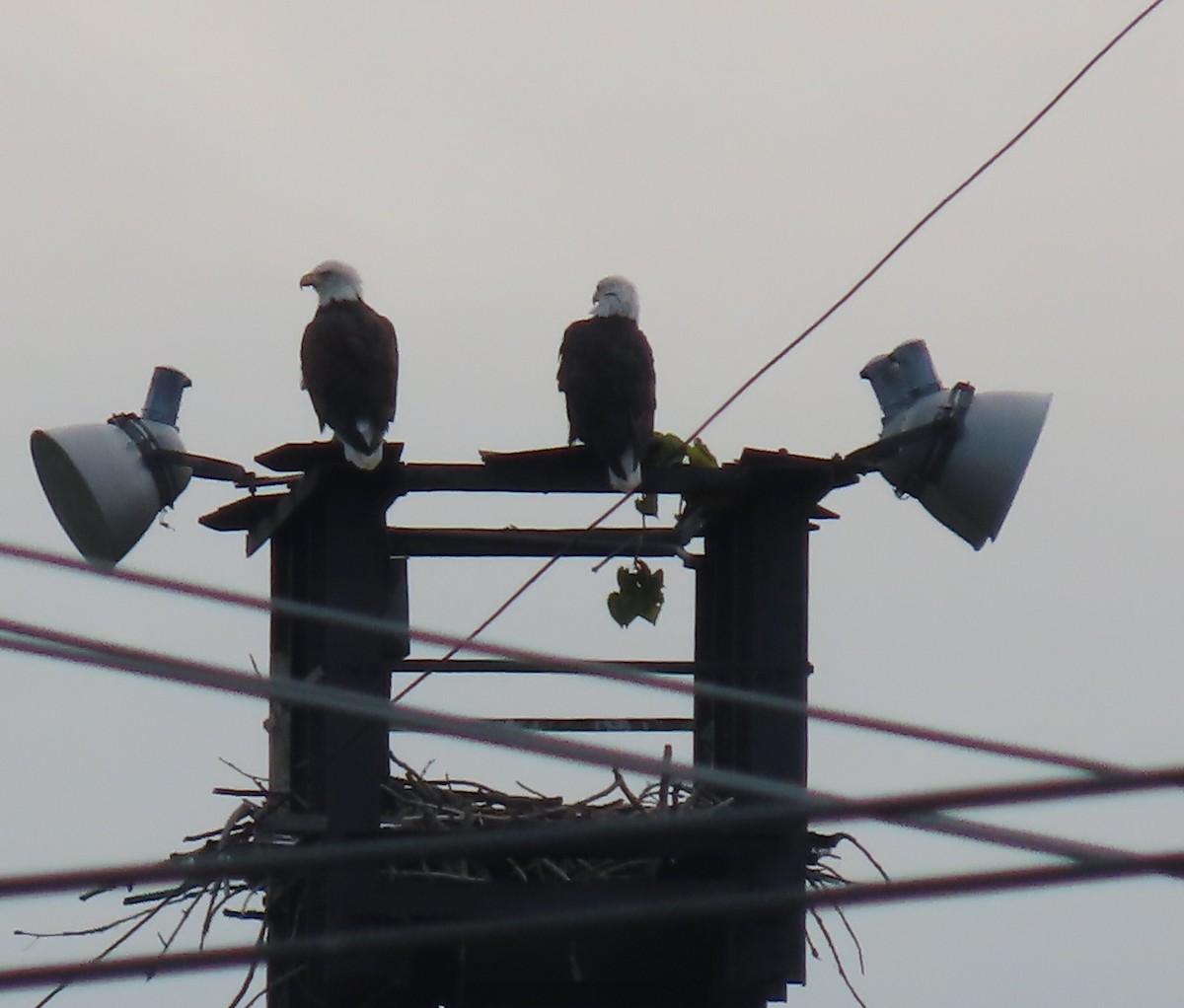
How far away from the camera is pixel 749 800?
6.71 m

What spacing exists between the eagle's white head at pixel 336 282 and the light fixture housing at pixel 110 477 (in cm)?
332

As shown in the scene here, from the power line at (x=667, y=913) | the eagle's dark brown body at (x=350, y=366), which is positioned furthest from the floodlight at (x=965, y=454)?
the power line at (x=667, y=913)

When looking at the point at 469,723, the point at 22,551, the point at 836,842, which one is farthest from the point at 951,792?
the point at 836,842

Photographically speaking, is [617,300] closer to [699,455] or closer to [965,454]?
[699,455]

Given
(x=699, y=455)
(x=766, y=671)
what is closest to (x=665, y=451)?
(x=699, y=455)

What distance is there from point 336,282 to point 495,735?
709 centimetres

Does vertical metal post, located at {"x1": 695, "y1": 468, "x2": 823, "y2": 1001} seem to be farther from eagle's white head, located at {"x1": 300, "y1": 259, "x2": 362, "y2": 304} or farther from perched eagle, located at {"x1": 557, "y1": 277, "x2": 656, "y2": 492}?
eagle's white head, located at {"x1": 300, "y1": 259, "x2": 362, "y2": 304}

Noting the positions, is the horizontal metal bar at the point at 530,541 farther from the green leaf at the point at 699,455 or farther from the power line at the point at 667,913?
the power line at the point at 667,913

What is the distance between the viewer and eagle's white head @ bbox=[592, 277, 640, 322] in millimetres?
9916

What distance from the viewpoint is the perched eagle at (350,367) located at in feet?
28.5

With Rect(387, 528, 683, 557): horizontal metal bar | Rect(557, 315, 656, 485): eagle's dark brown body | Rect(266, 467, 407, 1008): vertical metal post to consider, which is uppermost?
Rect(557, 315, 656, 485): eagle's dark brown body

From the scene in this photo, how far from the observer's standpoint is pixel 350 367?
30.2ft

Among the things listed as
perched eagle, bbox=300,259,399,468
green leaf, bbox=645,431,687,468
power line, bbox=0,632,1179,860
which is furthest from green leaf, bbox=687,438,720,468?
power line, bbox=0,632,1179,860

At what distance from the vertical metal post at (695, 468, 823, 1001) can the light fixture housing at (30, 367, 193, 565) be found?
1.52 m
